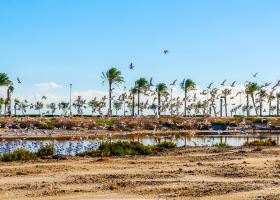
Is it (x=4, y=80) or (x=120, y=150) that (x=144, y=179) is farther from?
(x=4, y=80)

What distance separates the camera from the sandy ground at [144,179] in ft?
50.1

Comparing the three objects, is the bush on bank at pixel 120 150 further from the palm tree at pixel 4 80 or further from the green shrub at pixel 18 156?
the palm tree at pixel 4 80

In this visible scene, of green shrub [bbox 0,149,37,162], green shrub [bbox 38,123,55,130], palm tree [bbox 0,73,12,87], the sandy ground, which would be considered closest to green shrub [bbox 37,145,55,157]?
green shrub [bbox 0,149,37,162]

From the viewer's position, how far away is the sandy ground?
1528cm

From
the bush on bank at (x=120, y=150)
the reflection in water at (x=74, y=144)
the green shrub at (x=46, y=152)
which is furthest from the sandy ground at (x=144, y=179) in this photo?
the reflection in water at (x=74, y=144)

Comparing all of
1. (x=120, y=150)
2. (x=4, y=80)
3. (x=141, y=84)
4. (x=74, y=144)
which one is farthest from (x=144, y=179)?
(x=141, y=84)

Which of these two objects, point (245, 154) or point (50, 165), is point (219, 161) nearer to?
point (245, 154)

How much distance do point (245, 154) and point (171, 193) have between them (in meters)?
13.6

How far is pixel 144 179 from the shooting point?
60.5ft

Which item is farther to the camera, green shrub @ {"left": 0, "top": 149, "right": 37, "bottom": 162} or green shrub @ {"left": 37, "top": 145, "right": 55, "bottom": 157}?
green shrub @ {"left": 37, "top": 145, "right": 55, "bottom": 157}

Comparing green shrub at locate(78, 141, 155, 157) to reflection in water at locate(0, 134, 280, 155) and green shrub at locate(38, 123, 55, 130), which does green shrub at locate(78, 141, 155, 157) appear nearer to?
reflection in water at locate(0, 134, 280, 155)

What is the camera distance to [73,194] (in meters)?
15.4

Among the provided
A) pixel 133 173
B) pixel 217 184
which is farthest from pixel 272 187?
pixel 133 173

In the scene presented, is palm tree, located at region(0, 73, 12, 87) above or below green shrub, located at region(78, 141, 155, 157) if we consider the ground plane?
above
